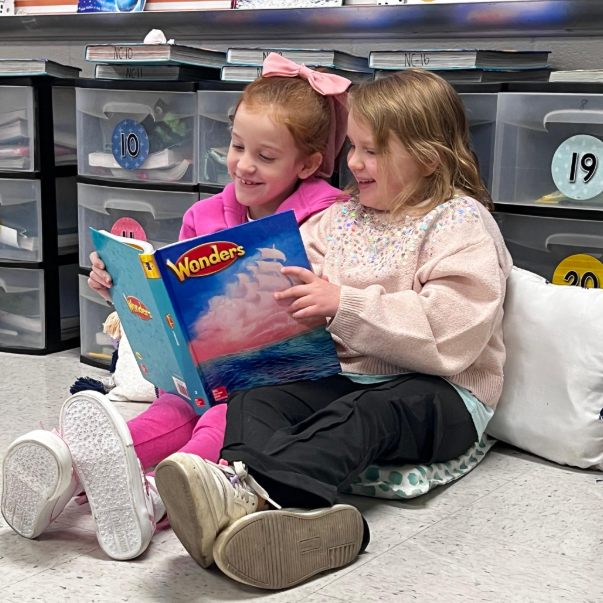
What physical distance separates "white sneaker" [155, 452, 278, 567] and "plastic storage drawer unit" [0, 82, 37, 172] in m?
1.04

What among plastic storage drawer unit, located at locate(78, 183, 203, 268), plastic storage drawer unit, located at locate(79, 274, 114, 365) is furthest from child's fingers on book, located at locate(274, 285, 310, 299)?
plastic storage drawer unit, located at locate(79, 274, 114, 365)

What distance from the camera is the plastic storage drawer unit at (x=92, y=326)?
172cm

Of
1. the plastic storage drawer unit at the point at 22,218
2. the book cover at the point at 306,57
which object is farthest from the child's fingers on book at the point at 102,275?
the plastic storage drawer unit at the point at 22,218

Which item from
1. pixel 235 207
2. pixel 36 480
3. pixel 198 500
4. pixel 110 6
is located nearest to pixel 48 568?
pixel 36 480

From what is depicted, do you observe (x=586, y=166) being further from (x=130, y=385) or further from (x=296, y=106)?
(x=130, y=385)

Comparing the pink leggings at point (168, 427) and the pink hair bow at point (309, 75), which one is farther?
the pink hair bow at point (309, 75)

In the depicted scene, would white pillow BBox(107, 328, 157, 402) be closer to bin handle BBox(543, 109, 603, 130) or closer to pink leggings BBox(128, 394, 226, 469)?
pink leggings BBox(128, 394, 226, 469)

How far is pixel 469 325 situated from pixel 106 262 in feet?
1.54

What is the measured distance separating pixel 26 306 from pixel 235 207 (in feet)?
2.12

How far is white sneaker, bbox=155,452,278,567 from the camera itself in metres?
0.83

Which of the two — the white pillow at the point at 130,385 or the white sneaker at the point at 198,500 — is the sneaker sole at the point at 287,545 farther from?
the white pillow at the point at 130,385

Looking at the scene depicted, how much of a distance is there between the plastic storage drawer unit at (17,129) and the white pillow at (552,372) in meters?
0.97

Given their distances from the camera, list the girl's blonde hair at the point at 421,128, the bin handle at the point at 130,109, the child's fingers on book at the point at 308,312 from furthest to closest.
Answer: the bin handle at the point at 130,109 → the girl's blonde hair at the point at 421,128 → the child's fingers on book at the point at 308,312

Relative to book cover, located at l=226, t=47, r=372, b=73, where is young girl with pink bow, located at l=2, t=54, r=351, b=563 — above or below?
below
